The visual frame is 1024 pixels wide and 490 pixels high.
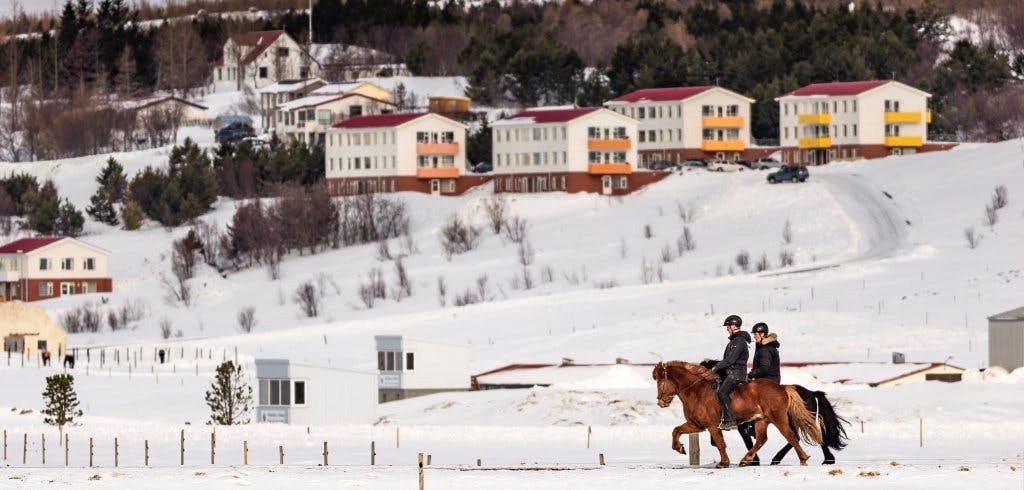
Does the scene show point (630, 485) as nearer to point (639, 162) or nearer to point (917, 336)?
point (917, 336)

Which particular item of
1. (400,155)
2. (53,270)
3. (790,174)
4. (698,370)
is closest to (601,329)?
(790,174)

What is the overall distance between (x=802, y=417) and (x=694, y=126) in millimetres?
122511

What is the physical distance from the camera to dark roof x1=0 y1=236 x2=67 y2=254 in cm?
13862

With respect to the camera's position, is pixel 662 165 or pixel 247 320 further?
pixel 662 165

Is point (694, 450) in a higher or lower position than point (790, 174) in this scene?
lower

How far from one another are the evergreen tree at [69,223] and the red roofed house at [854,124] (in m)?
43.6

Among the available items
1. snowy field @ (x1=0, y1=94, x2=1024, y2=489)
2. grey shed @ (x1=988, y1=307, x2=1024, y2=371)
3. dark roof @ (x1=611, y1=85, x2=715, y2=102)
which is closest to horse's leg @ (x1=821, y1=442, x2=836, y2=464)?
snowy field @ (x1=0, y1=94, x2=1024, y2=489)

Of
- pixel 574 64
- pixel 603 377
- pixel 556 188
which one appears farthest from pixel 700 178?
pixel 603 377

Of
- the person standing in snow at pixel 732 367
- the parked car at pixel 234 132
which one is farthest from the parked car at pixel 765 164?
the person standing in snow at pixel 732 367

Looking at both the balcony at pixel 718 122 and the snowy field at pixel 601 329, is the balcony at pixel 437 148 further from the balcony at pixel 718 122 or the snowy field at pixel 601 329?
the balcony at pixel 718 122

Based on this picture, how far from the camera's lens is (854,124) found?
15325 centimetres

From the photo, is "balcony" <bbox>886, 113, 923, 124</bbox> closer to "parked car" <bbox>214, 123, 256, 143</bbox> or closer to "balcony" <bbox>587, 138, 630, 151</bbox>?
"balcony" <bbox>587, 138, 630, 151</bbox>

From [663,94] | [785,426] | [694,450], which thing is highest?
[663,94]

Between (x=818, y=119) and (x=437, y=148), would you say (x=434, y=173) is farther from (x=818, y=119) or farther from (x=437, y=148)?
(x=818, y=119)
